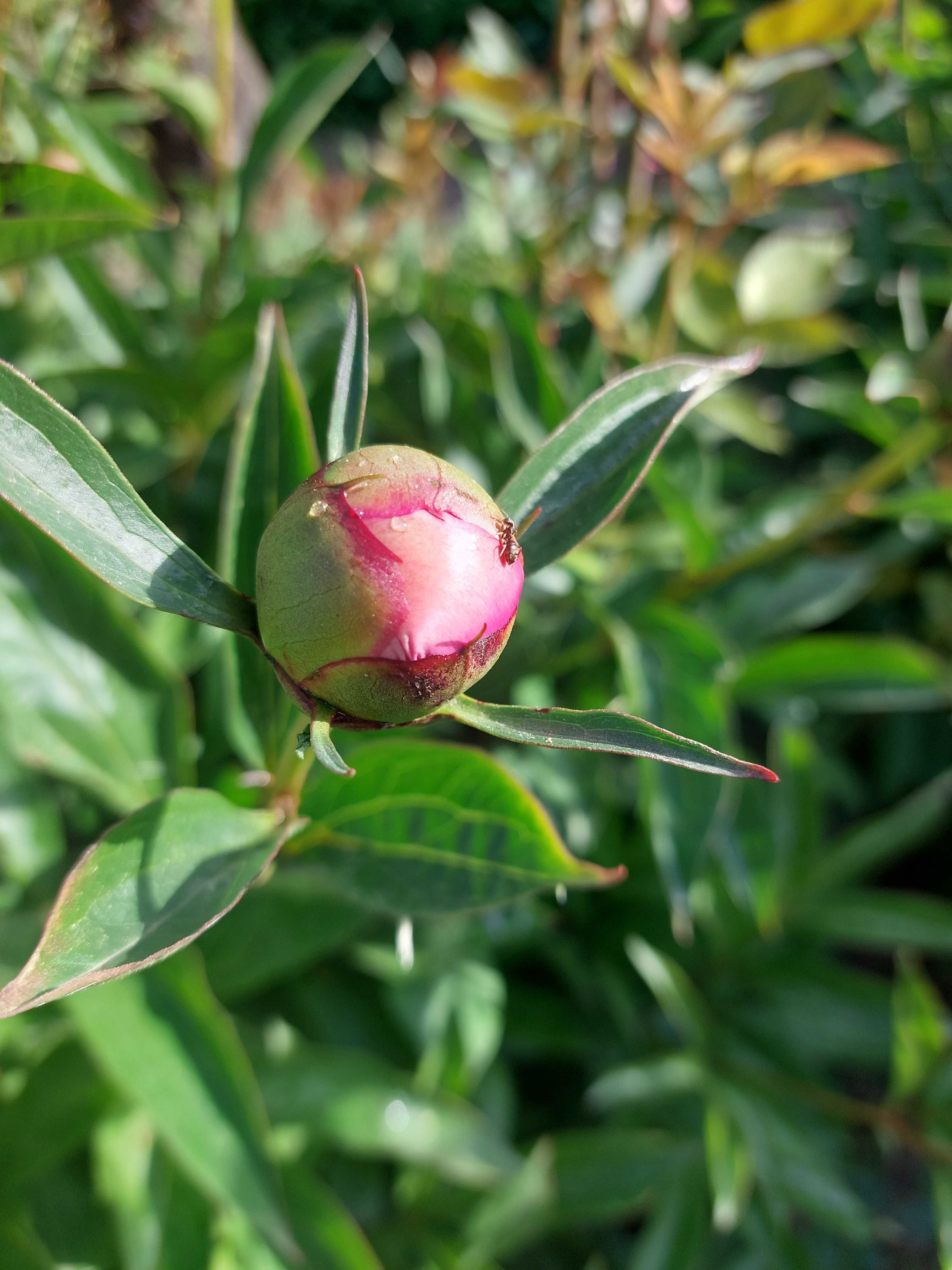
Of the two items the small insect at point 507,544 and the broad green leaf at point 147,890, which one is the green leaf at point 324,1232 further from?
the small insect at point 507,544

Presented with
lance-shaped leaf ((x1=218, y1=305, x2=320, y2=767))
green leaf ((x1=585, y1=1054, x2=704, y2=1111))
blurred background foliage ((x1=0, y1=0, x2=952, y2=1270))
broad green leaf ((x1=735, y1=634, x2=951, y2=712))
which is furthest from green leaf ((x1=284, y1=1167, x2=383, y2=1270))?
broad green leaf ((x1=735, y1=634, x2=951, y2=712))

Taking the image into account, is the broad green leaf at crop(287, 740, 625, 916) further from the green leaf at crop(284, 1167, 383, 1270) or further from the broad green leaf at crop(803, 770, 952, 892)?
the broad green leaf at crop(803, 770, 952, 892)

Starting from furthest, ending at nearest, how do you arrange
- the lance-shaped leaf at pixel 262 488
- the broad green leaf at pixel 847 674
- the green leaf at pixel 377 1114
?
1. the broad green leaf at pixel 847 674
2. the green leaf at pixel 377 1114
3. the lance-shaped leaf at pixel 262 488

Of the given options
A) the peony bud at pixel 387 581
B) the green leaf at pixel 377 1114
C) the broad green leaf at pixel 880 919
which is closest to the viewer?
the peony bud at pixel 387 581

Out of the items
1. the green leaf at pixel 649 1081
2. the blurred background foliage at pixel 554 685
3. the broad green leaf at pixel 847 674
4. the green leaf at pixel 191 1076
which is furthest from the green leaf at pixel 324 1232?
the broad green leaf at pixel 847 674

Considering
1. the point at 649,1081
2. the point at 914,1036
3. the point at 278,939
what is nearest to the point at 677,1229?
the point at 649,1081

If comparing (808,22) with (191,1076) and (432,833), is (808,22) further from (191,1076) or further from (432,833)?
(191,1076)
